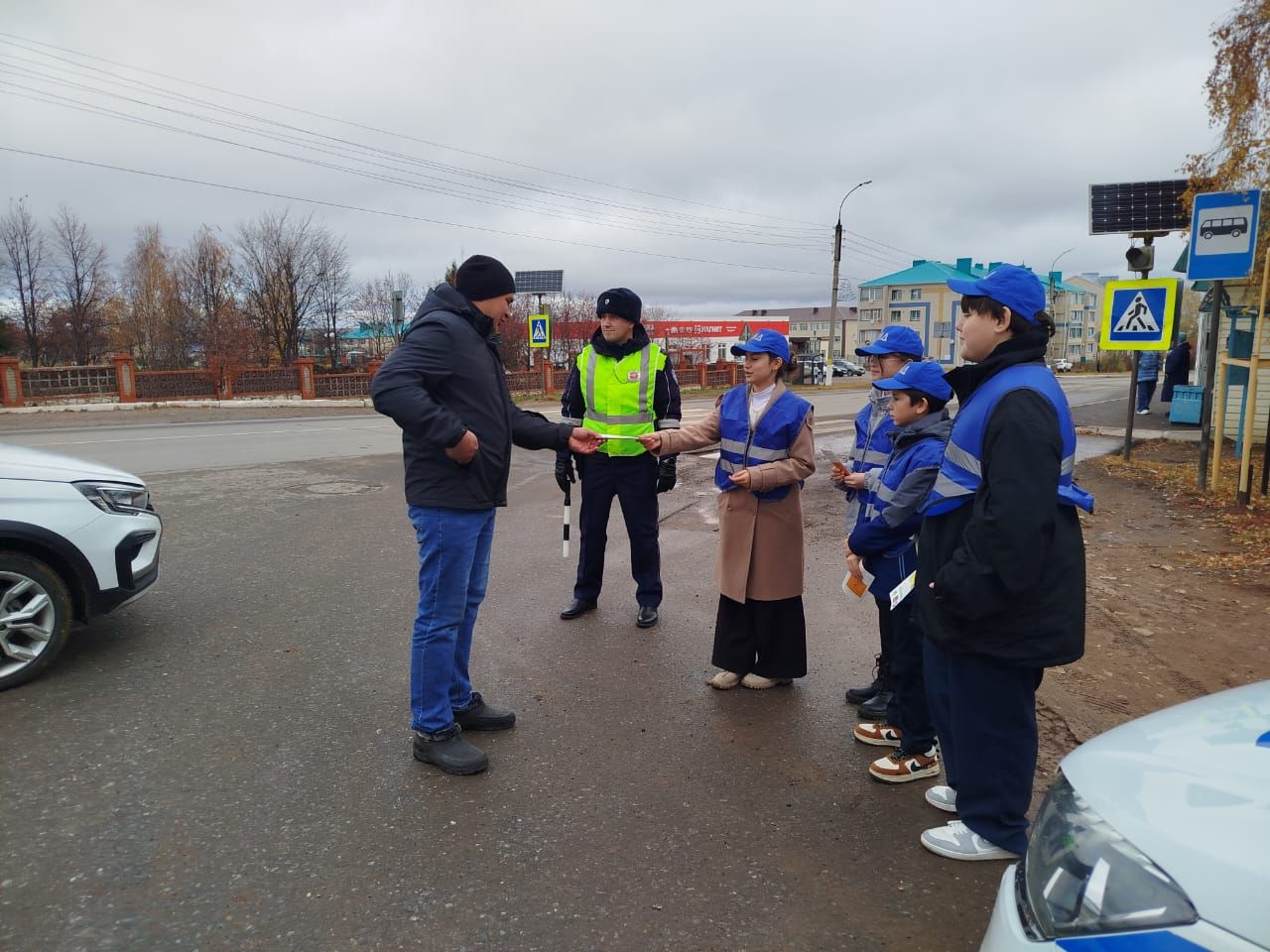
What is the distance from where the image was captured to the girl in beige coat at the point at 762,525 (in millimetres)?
4344

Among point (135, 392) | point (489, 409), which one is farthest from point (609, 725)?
point (135, 392)

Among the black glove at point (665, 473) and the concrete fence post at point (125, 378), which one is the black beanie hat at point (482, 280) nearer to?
the black glove at point (665, 473)

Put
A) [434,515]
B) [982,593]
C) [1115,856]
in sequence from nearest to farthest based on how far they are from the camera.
→ [1115,856] < [982,593] < [434,515]

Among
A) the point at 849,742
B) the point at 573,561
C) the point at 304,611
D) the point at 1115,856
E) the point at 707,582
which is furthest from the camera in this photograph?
the point at 573,561

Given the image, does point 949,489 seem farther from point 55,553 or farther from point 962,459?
point 55,553

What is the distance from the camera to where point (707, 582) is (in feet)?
21.7

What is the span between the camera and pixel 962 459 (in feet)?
9.02

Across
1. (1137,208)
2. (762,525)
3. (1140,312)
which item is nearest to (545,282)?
(1137,208)

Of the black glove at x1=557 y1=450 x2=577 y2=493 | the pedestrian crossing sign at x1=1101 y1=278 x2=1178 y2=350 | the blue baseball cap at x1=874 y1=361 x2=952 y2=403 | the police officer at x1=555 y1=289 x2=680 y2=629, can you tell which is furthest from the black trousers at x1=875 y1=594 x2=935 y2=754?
the pedestrian crossing sign at x1=1101 y1=278 x2=1178 y2=350

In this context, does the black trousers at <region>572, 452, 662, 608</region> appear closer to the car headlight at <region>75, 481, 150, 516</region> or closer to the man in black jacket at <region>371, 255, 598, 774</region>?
the man in black jacket at <region>371, 255, 598, 774</region>

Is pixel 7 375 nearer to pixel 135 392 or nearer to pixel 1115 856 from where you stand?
pixel 135 392

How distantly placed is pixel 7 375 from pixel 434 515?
32.6m

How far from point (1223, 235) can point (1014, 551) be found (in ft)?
25.4

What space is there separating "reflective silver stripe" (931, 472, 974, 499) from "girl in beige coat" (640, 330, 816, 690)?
4.74 ft
